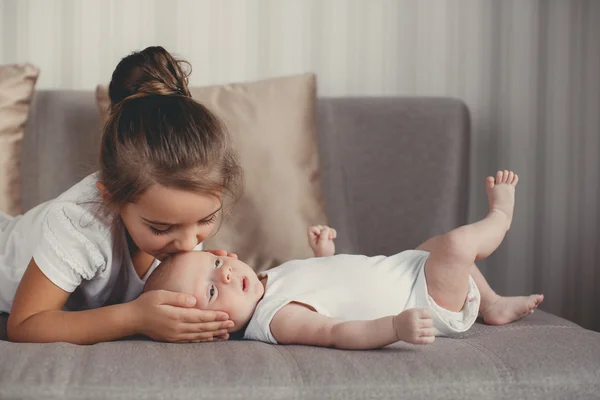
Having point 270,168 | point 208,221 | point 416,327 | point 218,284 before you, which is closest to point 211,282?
point 218,284

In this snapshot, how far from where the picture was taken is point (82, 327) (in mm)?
1423

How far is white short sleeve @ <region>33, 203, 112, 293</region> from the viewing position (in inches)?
57.5

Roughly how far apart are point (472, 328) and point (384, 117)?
791 millimetres

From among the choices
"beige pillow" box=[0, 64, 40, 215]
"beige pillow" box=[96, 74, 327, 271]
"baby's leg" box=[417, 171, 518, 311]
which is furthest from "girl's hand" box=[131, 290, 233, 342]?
"beige pillow" box=[0, 64, 40, 215]

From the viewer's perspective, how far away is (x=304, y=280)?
5.29 ft

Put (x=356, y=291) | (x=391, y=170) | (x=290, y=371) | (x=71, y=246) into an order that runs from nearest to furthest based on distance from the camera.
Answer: (x=290, y=371) < (x=71, y=246) < (x=356, y=291) < (x=391, y=170)

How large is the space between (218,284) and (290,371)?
0.32 m

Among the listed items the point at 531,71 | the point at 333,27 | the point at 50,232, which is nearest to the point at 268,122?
the point at 333,27

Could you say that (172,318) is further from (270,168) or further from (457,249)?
(270,168)

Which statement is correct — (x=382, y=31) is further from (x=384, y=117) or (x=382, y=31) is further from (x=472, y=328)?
(x=472, y=328)

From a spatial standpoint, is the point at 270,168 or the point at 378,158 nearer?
the point at 270,168

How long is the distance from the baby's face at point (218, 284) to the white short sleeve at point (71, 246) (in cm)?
15

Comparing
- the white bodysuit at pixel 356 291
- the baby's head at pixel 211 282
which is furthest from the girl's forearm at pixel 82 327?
the white bodysuit at pixel 356 291

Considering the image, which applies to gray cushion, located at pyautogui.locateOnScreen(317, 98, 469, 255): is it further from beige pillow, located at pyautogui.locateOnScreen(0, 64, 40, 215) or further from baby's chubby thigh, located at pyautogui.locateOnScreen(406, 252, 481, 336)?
beige pillow, located at pyautogui.locateOnScreen(0, 64, 40, 215)
